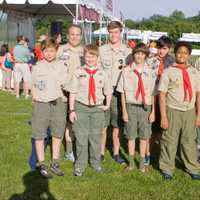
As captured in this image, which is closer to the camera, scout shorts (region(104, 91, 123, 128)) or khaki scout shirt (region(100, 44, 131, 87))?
khaki scout shirt (region(100, 44, 131, 87))

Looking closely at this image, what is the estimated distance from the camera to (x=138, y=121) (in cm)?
543

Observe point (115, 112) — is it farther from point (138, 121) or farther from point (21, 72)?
point (21, 72)

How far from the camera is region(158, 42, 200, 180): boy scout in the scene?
16.9ft

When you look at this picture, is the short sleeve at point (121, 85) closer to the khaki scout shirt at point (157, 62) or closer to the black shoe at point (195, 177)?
the khaki scout shirt at point (157, 62)

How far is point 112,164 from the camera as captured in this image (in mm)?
5895

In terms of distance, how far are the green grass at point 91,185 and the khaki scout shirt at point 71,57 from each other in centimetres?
135

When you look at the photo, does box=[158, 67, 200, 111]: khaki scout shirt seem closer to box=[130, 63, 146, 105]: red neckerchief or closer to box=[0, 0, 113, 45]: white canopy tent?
box=[130, 63, 146, 105]: red neckerchief

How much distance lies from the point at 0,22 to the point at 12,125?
33.4 ft

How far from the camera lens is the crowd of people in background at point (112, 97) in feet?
16.9

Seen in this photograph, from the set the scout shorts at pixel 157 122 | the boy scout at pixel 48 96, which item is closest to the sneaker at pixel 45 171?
the boy scout at pixel 48 96

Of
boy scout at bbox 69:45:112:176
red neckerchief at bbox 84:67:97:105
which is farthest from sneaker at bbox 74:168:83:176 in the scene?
red neckerchief at bbox 84:67:97:105

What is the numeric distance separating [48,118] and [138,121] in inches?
45.2

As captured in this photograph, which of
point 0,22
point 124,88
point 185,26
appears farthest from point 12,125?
point 185,26

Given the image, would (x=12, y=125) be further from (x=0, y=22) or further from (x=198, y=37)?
(x=198, y=37)
